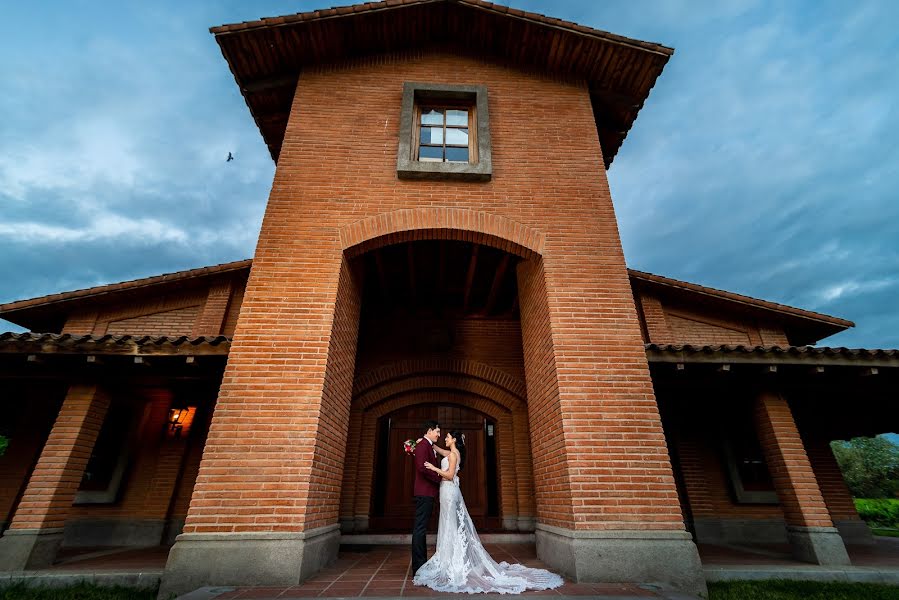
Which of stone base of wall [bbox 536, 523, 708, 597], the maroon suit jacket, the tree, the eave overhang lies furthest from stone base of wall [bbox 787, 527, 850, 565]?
the tree

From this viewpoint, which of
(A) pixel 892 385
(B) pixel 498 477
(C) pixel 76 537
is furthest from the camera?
(B) pixel 498 477

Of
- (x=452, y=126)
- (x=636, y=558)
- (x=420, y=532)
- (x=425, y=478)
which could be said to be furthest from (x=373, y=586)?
(x=452, y=126)

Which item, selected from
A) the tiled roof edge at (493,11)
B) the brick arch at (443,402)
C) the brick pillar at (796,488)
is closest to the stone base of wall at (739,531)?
the brick pillar at (796,488)

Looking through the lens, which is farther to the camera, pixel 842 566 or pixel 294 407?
pixel 842 566

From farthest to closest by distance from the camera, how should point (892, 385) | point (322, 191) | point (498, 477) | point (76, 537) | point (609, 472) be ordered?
point (498, 477) → point (76, 537) → point (892, 385) → point (322, 191) → point (609, 472)

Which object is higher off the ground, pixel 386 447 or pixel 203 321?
pixel 203 321

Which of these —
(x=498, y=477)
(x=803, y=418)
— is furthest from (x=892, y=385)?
(x=498, y=477)

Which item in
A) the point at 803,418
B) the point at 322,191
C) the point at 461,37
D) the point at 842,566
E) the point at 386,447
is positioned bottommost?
the point at 842,566

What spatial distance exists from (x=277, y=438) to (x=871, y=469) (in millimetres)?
44454

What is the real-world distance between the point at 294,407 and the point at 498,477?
A: 4546mm

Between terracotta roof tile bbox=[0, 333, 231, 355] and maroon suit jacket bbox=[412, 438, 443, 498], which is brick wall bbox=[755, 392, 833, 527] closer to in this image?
maroon suit jacket bbox=[412, 438, 443, 498]

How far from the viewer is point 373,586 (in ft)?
12.5

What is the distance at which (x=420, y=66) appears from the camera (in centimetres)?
699

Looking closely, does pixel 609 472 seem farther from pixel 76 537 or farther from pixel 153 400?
pixel 76 537
